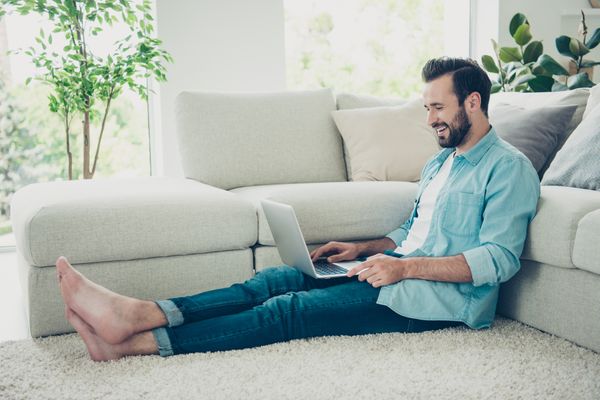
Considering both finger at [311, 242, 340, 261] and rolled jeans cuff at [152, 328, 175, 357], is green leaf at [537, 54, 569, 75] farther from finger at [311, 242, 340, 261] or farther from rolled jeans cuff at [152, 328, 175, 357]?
rolled jeans cuff at [152, 328, 175, 357]

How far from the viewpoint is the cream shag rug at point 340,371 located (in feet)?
5.40

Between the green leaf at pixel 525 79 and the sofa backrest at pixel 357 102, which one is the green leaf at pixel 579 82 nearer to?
the green leaf at pixel 525 79

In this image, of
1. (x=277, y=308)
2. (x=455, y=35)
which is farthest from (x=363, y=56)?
(x=277, y=308)

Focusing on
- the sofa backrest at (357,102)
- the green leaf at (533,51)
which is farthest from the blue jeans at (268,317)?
the green leaf at (533,51)

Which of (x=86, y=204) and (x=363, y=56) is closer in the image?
(x=86, y=204)

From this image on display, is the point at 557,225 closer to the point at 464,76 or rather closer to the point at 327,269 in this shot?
the point at 464,76

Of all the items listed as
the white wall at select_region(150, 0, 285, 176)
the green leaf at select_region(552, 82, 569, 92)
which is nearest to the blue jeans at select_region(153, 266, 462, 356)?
the green leaf at select_region(552, 82, 569, 92)

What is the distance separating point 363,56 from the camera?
5520 mm

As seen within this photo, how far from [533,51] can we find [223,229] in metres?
2.35

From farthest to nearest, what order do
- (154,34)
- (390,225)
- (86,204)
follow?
(154,34), (390,225), (86,204)

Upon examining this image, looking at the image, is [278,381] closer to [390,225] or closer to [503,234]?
[503,234]

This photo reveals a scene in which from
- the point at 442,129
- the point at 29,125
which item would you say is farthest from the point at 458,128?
the point at 29,125

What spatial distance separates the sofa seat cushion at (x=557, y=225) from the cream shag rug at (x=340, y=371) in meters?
0.26

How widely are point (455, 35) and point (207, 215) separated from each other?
3.90 metres
